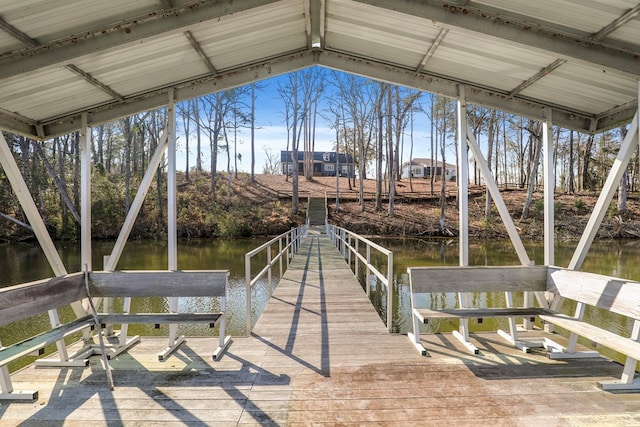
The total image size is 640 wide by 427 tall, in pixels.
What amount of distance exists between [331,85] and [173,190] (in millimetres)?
26482

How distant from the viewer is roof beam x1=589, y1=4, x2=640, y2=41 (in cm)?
276

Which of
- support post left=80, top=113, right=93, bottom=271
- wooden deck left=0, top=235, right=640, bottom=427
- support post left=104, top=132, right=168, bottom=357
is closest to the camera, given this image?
wooden deck left=0, top=235, right=640, bottom=427

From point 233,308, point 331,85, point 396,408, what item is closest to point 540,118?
point 396,408

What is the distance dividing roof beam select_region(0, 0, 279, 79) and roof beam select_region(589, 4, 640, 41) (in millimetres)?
2877

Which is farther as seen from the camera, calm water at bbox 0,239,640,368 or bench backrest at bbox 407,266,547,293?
calm water at bbox 0,239,640,368

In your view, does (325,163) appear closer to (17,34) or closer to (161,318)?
(161,318)

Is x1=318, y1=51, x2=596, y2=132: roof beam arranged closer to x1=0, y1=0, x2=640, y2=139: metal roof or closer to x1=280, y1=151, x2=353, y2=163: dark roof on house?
x1=0, y1=0, x2=640, y2=139: metal roof

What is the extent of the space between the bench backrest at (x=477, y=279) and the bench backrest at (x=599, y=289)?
0.18m

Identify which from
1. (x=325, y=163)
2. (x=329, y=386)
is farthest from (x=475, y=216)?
(x=325, y=163)

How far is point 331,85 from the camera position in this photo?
94.4ft

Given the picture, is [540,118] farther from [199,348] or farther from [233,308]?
[233,308]

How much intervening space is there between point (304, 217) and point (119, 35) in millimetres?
21157

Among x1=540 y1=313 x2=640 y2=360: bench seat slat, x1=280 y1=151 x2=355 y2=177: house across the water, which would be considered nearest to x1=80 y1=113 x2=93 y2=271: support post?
x1=540 y1=313 x2=640 y2=360: bench seat slat

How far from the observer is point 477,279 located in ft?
13.0
